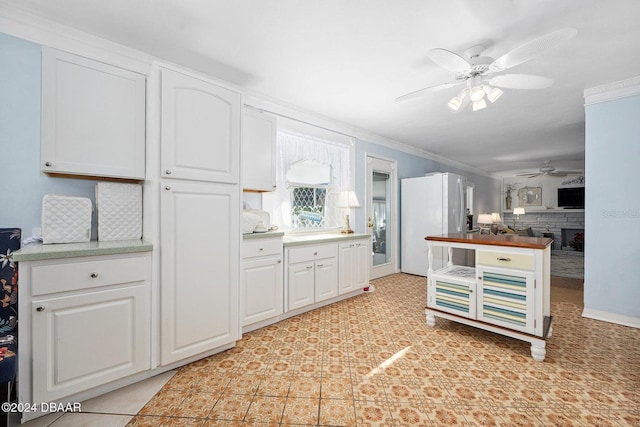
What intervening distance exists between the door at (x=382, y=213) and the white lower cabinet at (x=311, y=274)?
145 cm

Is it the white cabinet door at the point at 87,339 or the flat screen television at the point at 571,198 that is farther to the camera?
the flat screen television at the point at 571,198

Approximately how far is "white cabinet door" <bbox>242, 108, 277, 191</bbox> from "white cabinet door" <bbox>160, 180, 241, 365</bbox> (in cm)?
58

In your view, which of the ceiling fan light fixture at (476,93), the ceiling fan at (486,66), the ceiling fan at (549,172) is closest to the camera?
the ceiling fan at (486,66)

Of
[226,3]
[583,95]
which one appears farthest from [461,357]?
[583,95]

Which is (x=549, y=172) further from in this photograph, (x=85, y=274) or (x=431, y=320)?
(x=85, y=274)

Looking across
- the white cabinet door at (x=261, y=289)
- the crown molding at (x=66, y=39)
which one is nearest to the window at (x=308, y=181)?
the white cabinet door at (x=261, y=289)

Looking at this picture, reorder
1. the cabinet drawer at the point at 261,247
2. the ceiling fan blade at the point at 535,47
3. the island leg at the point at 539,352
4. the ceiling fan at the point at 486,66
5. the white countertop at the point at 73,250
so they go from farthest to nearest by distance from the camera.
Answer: the cabinet drawer at the point at 261,247, the island leg at the point at 539,352, the ceiling fan at the point at 486,66, the ceiling fan blade at the point at 535,47, the white countertop at the point at 73,250

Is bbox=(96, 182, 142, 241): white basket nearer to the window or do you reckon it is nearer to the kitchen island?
the window

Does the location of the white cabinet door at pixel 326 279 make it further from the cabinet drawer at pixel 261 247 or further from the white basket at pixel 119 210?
the white basket at pixel 119 210

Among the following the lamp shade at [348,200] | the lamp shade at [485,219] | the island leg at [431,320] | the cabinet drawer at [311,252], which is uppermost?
the lamp shade at [348,200]

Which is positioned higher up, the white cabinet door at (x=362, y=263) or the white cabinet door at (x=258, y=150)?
the white cabinet door at (x=258, y=150)

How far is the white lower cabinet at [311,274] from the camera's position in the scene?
2.95 metres

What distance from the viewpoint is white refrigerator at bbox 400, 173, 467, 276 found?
468 cm

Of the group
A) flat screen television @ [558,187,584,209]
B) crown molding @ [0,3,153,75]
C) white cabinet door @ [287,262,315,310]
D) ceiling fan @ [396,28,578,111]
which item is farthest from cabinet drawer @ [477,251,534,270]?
flat screen television @ [558,187,584,209]
